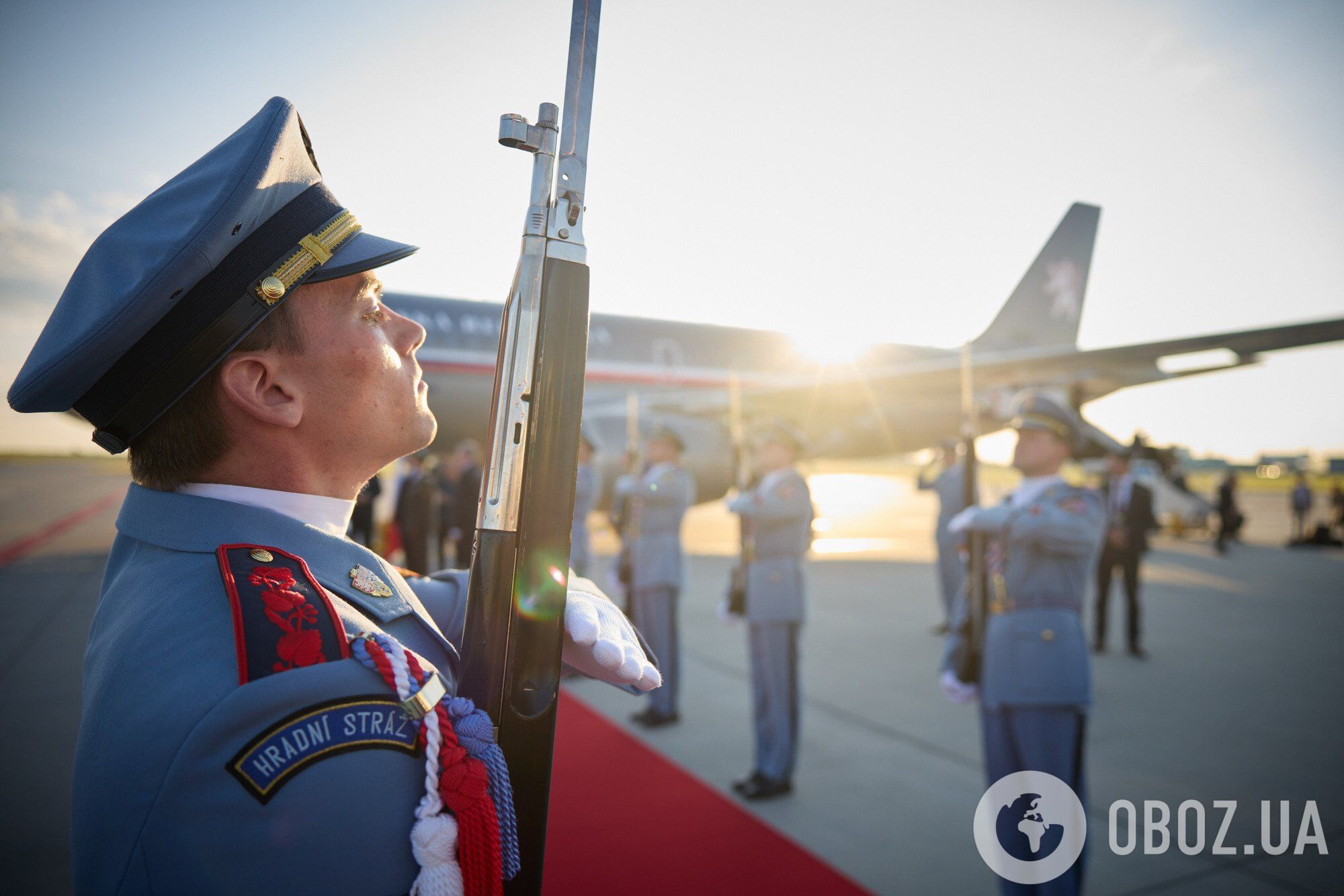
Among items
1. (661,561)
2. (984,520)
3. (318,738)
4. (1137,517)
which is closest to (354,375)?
(318,738)

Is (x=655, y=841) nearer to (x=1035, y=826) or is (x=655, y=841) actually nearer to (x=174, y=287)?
(x=1035, y=826)

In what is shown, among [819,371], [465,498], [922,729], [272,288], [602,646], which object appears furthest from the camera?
[819,371]

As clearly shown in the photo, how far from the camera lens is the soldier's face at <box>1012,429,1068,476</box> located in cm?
301

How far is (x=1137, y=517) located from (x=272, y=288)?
25.7 ft

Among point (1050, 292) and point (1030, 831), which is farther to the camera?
point (1050, 292)

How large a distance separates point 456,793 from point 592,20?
102cm

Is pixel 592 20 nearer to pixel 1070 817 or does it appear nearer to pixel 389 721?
pixel 389 721

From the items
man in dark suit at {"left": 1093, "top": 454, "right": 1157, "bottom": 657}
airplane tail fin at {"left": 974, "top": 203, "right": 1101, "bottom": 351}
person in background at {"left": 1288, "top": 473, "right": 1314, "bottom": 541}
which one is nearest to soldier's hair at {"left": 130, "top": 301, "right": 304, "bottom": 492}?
man in dark suit at {"left": 1093, "top": 454, "right": 1157, "bottom": 657}

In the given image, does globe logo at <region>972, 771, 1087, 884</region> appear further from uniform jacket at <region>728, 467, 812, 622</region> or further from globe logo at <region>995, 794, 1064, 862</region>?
uniform jacket at <region>728, 467, 812, 622</region>

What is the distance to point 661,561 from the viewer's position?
4.88 meters

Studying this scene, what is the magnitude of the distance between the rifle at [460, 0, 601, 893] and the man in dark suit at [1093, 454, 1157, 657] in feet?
21.8

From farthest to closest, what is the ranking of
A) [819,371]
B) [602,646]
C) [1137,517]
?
[819,371] < [1137,517] < [602,646]

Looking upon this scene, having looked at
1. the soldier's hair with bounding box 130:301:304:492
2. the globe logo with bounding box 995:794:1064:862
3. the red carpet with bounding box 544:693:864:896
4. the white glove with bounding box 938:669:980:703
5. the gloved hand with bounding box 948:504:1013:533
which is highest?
the soldier's hair with bounding box 130:301:304:492

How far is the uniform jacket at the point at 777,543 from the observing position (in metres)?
3.83
